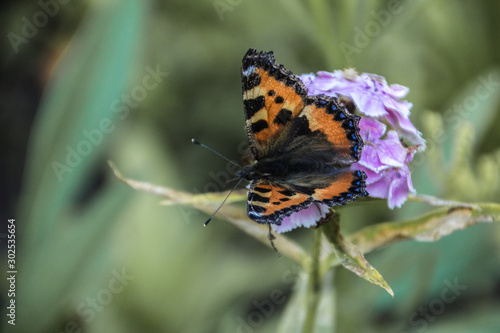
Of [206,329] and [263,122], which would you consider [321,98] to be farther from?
[206,329]

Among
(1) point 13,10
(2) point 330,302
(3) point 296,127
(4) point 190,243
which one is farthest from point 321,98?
(1) point 13,10

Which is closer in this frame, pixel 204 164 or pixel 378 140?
pixel 378 140

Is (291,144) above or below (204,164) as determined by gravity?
above

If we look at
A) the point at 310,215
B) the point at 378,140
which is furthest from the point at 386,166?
the point at 310,215

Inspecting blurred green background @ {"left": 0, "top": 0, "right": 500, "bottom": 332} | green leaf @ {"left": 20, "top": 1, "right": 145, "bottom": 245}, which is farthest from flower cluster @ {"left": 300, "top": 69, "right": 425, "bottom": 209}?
green leaf @ {"left": 20, "top": 1, "right": 145, "bottom": 245}

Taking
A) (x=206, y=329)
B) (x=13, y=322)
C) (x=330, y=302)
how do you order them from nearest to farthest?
(x=330, y=302) < (x=13, y=322) < (x=206, y=329)

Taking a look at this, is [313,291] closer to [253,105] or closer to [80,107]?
[253,105]
